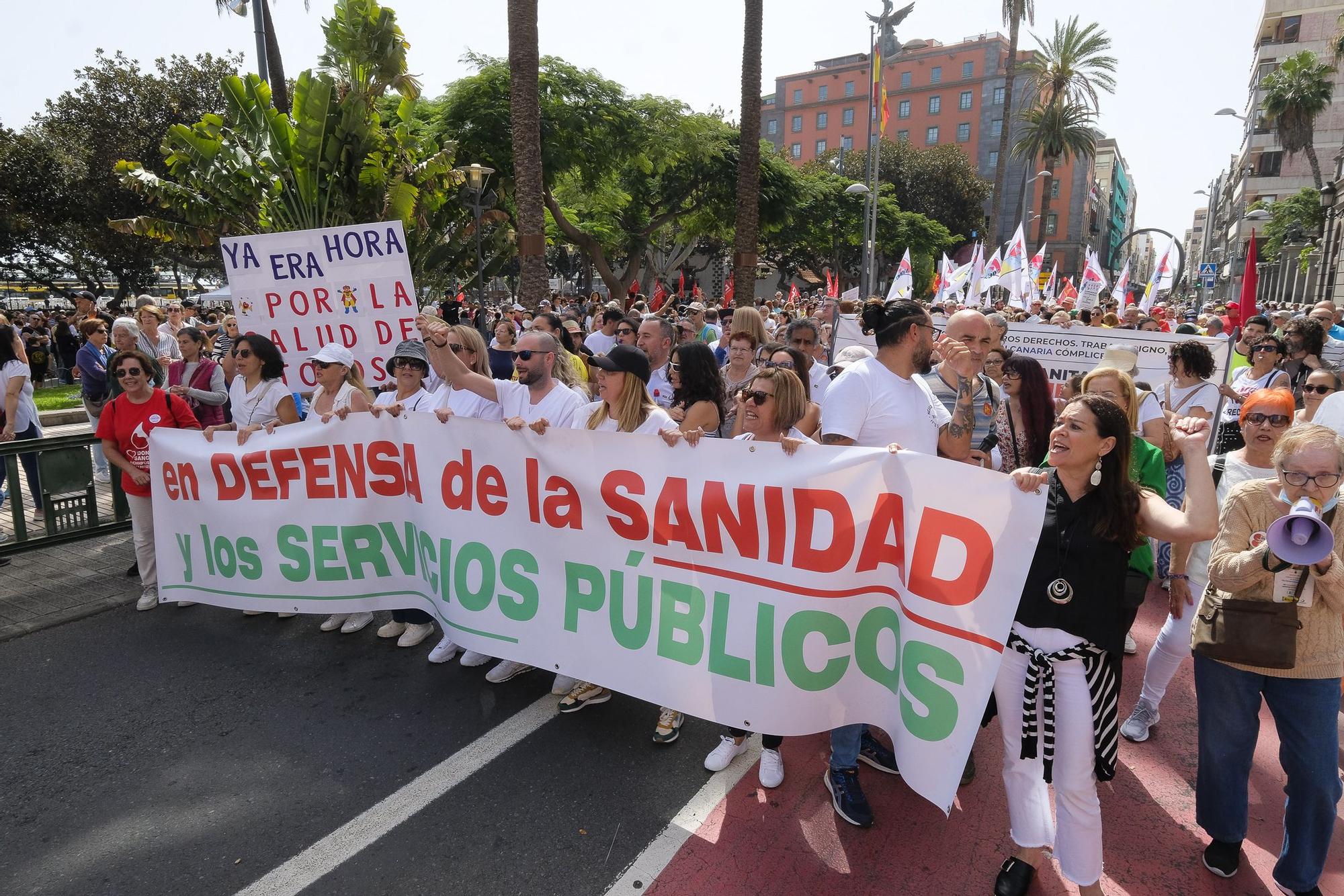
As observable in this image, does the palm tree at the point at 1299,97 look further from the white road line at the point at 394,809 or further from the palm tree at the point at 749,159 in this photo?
the white road line at the point at 394,809

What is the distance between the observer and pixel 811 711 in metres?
3.16

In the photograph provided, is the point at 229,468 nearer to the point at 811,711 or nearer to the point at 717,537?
the point at 717,537

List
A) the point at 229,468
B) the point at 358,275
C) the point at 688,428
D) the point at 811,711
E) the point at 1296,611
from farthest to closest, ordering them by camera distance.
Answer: the point at 358,275
the point at 229,468
the point at 688,428
the point at 811,711
the point at 1296,611

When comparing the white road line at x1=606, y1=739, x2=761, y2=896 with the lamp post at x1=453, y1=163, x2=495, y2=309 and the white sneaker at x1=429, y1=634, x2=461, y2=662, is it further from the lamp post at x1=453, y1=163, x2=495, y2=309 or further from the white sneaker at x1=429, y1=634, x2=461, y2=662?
the lamp post at x1=453, y1=163, x2=495, y2=309

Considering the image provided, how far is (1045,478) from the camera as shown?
256 centimetres

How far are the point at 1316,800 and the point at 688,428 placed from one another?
2857mm

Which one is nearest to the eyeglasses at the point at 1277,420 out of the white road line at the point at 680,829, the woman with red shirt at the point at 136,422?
the white road line at the point at 680,829

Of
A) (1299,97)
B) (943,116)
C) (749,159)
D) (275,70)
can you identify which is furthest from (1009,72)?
(943,116)

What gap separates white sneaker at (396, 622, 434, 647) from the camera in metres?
4.77

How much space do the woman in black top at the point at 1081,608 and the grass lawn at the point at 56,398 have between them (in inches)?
556

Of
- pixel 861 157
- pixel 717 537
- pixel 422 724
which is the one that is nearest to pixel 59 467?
pixel 422 724

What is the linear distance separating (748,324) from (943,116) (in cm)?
8612

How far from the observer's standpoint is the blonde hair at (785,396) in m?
3.55

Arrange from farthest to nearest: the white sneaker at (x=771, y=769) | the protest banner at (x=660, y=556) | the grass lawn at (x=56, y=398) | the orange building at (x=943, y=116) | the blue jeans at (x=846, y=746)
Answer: the orange building at (x=943, y=116) → the grass lawn at (x=56, y=398) → the white sneaker at (x=771, y=769) → the blue jeans at (x=846, y=746) → the protest banner at (x=660, y=556)
